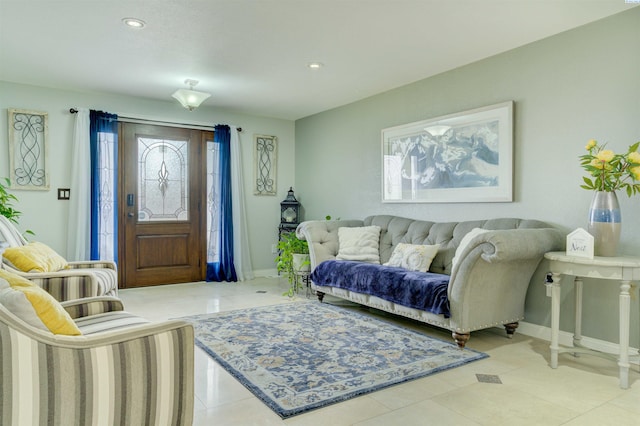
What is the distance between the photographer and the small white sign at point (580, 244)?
2550mm

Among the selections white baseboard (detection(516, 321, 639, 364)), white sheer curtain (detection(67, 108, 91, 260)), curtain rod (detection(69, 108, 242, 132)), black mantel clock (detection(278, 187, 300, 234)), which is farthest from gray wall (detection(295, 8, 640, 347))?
white sheer curtain (detection(67, 108, 91, 260))

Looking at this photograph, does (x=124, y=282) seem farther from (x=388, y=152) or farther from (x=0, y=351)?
(x=0, y=351)

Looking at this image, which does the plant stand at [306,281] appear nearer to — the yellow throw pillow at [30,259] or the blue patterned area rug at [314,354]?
the blue patterned area rug at [314,354]

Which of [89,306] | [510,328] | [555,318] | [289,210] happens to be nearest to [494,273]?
[555,318]

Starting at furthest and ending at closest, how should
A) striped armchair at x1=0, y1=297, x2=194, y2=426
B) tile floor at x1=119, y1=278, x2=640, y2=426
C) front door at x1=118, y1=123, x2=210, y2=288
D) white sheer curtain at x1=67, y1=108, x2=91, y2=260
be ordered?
front door at x1=118, y1=123, x2=210, y2=288 → white sheer curtain at x1=67, y1=108, x2=91, y2=260 → tile floor at x1=119, y1=278, x2=640, y2=426 → striped armchair at x1=0, y1=297, x2=194, y2=426

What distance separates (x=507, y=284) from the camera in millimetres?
3164

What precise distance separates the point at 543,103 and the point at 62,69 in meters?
4.42

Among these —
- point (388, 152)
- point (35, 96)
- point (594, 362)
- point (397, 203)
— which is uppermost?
point (35, 96)

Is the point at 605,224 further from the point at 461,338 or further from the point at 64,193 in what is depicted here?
the point at 64,193

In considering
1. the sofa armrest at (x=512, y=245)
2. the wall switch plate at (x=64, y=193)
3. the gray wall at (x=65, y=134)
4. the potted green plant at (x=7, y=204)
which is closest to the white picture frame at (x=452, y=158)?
the sofa armrest at (x=512, y=245)

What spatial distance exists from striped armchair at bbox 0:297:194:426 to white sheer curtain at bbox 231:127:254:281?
4389 mm

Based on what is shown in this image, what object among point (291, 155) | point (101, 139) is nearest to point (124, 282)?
point (101, 139)

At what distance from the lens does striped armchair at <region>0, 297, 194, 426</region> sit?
1.18 metres

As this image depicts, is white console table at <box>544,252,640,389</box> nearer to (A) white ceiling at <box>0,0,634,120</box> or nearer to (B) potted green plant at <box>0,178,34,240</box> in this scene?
(A) white ceiling at <box>0,0,634,120</box>
